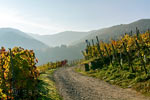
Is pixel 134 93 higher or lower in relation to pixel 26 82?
lower

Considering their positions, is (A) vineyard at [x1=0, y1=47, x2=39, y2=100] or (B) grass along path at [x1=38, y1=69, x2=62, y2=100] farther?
(B) grass along path at [x1=38, y1=69, x2=62, y2=100]

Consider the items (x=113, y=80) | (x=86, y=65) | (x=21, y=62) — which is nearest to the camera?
(x=21, y=62)

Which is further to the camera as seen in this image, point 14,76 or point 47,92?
point 47,92

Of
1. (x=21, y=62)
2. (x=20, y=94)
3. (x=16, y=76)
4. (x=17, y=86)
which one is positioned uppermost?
(x=21, y=62)

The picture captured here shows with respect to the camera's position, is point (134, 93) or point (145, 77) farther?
point (145, 77)

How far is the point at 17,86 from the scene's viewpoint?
737 inches

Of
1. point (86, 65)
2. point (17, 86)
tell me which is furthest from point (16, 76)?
point (86, 65)

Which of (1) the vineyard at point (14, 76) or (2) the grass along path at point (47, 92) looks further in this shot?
(2) the grass along path at point (47, 92)

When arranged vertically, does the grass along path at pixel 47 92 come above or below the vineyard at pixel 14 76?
below

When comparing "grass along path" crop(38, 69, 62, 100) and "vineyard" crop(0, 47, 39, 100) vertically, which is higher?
"vineyard" crop(0, 47, 39, 100)

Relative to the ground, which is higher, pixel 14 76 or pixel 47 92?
pixel 14 76

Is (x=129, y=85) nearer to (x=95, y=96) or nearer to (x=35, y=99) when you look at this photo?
(x=95, y=96)

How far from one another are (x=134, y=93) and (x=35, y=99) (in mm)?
15746

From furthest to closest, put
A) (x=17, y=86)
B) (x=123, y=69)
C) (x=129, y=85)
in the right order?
(x=123, y=69) → (x=129, y=85) → (x=17, y=86)
